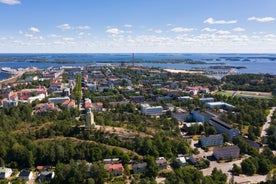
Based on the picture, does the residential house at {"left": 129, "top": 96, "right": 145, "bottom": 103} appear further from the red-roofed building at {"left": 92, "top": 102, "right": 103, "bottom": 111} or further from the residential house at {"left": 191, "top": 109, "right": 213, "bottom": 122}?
the residential house at {"left": 191, "top": 109, "right": 213, "bottom": 122}

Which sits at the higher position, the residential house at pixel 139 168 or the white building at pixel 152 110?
the white building at pixel 152 110

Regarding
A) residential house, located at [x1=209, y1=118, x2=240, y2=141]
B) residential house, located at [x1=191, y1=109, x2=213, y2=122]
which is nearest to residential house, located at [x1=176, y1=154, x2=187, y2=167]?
residential house, located at [x1=209, y1=118, x2=240, y2=141]

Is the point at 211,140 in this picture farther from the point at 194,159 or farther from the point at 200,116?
the point at 200,116

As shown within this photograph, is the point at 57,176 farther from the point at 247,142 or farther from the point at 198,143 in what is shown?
the point at 247,142

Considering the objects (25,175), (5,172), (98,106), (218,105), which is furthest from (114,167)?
(218,105)

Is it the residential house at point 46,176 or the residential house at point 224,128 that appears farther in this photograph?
the residential house at point 224,128

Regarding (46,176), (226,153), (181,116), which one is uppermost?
(181,116)

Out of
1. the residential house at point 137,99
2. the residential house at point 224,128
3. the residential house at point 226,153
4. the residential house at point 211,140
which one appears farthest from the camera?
the residential house at point 137,99

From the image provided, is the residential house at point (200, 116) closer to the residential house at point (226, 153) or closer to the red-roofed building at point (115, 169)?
the residential house at point (226, 153)

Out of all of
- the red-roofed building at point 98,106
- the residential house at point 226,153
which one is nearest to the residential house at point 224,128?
the residential house at point 226,153

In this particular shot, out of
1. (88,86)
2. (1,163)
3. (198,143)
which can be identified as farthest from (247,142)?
(88,86)
